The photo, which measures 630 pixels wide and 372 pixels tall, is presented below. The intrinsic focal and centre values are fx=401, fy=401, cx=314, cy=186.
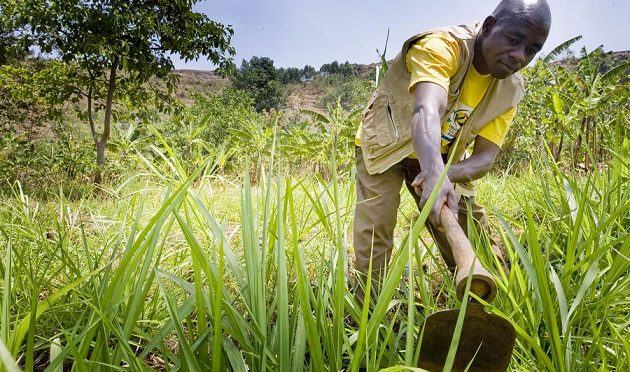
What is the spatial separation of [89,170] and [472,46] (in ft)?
22.1

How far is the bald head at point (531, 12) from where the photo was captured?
→ 4.29 ft

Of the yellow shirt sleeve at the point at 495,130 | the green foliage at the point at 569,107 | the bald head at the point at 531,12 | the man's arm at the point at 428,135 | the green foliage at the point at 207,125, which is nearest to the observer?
the man's arm at the point at 428,135

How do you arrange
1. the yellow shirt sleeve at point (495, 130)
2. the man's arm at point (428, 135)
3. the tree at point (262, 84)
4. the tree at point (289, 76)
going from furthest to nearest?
the tree at point (289, 76), the tree at point (262, 84), the yellow shirt sleeve at point (495, 130), the man's arm at point (428, 135)

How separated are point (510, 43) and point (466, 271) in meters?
0.97

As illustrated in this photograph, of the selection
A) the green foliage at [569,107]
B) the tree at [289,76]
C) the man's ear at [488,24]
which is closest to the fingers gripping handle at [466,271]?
the man's ear at [488,24]

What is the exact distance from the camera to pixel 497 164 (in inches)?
364

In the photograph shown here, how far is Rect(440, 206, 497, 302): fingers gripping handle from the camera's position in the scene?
78 cm

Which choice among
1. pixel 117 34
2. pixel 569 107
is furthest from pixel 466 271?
pixel 569 107

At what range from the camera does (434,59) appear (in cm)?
142

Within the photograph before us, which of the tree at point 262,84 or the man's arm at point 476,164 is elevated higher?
the tree at point 262,84

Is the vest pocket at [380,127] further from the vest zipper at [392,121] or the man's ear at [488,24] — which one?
the man's ear at [488,24]

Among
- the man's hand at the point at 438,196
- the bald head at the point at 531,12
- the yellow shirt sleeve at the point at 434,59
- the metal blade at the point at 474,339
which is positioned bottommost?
the metal blade at the point at 474,339

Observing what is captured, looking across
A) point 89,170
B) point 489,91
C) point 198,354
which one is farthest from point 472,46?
point 89,170

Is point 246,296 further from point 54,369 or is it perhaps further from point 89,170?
→ point 89,170
